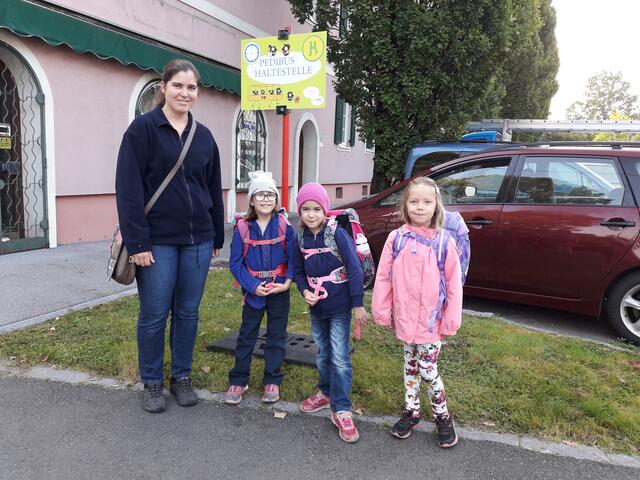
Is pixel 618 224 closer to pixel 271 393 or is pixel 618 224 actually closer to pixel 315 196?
pixel 315 196

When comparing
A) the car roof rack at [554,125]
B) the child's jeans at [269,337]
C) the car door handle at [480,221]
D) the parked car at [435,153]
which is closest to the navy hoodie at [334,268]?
the child's jeans at [269,337]

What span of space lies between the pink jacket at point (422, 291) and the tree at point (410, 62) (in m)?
7.04

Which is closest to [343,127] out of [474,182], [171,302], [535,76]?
[535,76]

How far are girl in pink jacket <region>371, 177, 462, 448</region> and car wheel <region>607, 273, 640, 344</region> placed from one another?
8.29ft

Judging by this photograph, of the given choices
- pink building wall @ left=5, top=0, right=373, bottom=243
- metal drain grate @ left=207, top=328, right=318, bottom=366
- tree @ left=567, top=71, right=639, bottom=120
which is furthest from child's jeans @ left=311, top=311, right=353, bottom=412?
tree @ left=567, top=71, right=639, bottom=120

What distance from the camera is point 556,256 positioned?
15.2ft

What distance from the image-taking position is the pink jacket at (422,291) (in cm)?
266

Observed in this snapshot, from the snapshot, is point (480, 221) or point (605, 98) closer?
point (480, 221)

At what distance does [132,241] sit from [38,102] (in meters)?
5.04

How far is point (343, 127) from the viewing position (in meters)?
17.2

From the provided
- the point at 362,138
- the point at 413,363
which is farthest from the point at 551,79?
the point at 413,363

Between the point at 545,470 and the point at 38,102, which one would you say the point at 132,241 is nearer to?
the point at 545,470

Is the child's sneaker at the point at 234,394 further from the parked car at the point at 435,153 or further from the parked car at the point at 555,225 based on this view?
the parked car at the point at 435,153

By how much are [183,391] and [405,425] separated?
1353mm
